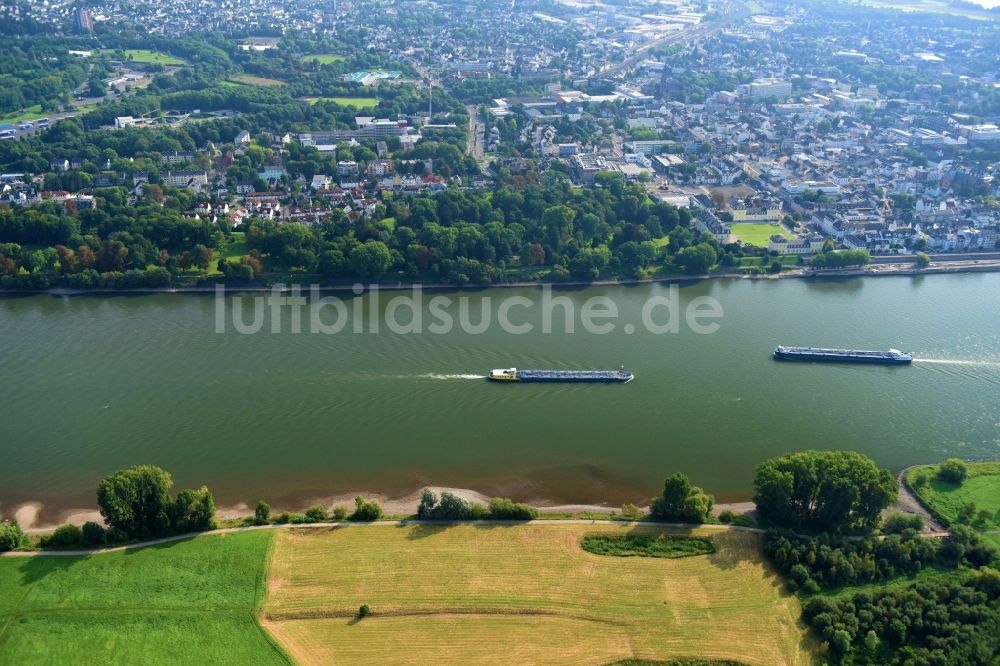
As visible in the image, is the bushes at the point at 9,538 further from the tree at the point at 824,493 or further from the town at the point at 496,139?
the tree at the point at 824,493

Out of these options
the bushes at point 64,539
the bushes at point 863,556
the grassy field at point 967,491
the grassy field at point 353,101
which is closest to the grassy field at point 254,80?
the grassy field at point 353,101

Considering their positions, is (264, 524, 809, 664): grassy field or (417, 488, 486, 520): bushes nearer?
(264, 524, 809, 664): grassy field

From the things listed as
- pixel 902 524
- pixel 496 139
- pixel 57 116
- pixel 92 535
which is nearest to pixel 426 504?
pixel 92 535

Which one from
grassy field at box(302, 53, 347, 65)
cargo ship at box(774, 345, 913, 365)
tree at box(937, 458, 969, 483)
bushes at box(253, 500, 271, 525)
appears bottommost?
bushes at box(253, 500, 271, 525)

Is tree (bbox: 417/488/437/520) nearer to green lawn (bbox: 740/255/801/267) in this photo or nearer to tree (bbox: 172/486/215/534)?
tree (bbox: 172/486/215/534)

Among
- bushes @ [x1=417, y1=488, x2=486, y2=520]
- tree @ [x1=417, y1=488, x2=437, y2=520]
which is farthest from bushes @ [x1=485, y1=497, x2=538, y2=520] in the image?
tree @ [x1=417, y1=488, x2=437, y2=520]

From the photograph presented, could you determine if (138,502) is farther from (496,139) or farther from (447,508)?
(496,139)
